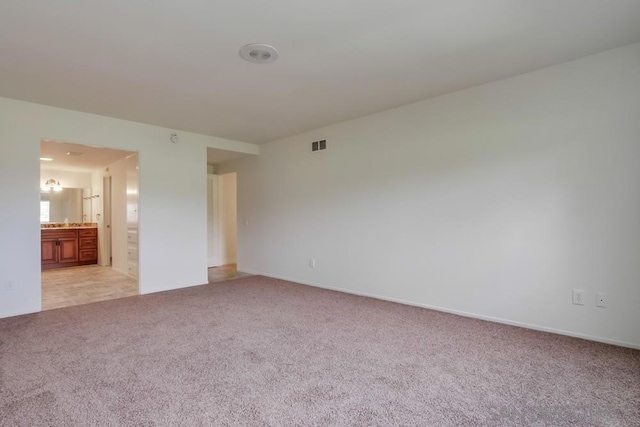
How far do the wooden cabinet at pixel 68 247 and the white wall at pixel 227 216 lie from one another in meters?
3.17

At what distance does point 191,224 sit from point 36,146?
82.5 inches

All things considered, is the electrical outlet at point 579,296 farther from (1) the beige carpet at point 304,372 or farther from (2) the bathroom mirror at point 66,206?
(2) the bathroom mirror at point 66,206

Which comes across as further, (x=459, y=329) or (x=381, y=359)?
(x=459, y=329)

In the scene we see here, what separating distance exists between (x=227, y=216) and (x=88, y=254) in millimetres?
3430

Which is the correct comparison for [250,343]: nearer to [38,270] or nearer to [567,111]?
[38,270]

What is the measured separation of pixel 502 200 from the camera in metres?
3.17

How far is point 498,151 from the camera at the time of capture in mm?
3195

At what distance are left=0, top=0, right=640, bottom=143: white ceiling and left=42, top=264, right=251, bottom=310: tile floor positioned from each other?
8.45 feet

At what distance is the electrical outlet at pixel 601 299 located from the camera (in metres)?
2.67

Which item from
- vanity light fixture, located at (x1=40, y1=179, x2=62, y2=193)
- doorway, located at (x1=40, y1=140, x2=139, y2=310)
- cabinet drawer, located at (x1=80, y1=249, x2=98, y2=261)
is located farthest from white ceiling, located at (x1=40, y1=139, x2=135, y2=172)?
cabinet drawer, located at (x1=80, y1=249, x2=98, y2=261)

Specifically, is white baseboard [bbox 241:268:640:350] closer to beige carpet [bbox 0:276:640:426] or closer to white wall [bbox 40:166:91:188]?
beige carpet [bbox 0:276:640:426]

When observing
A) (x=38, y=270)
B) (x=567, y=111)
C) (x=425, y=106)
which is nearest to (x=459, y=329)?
(x=567, y=111)

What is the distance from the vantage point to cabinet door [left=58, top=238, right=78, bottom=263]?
705 cm

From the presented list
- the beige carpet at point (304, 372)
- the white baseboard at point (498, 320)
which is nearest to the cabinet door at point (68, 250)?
the beige carpet at point (304, 372)
